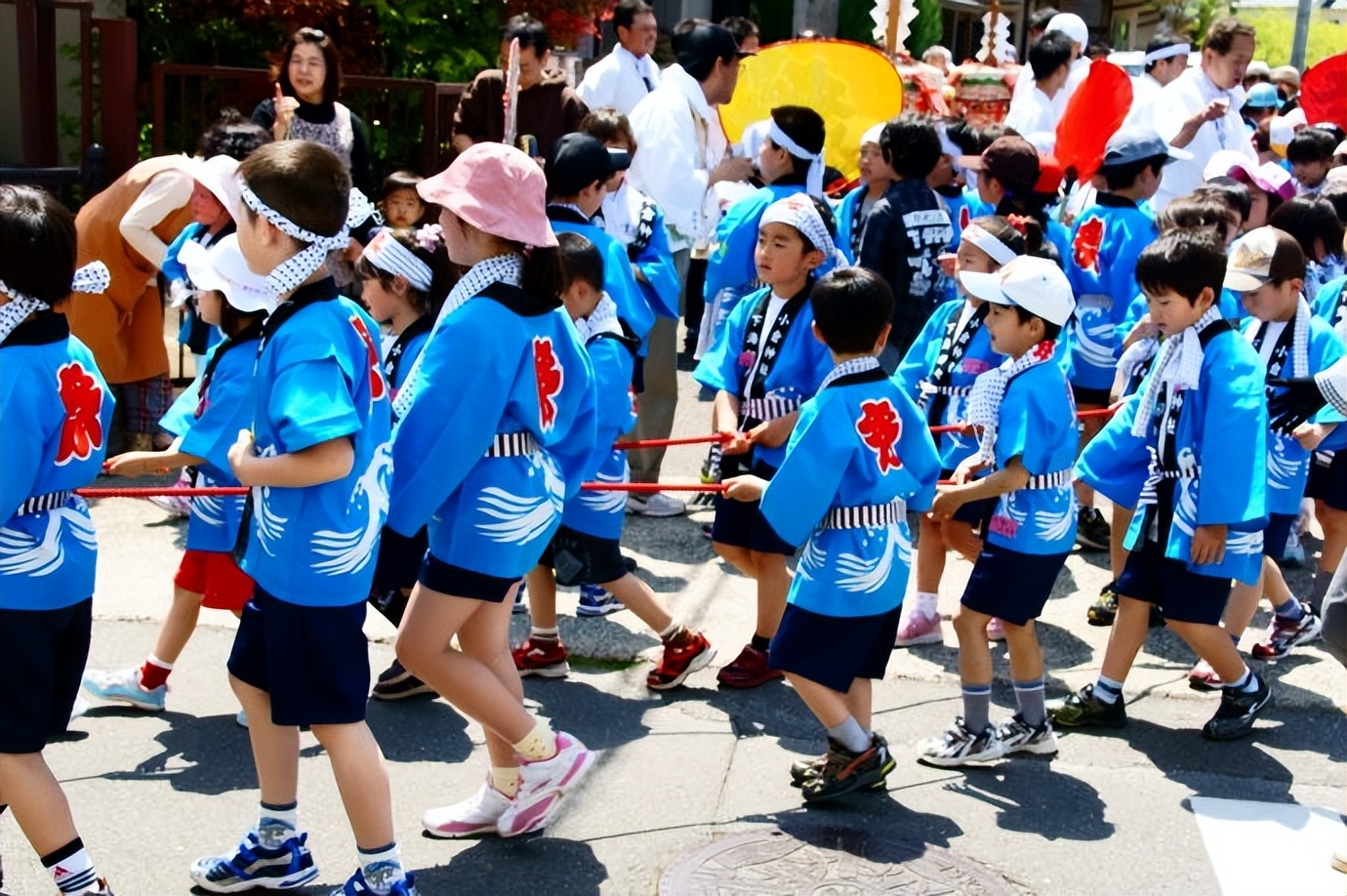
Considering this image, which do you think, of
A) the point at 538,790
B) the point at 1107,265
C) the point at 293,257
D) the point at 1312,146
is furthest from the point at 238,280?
the point at 1312,146

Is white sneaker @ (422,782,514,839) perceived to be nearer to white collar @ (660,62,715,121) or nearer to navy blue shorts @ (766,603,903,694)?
navy blue shorts @ (766,603,903,694)

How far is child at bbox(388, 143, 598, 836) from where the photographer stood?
366cm

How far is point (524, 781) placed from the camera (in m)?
3.93

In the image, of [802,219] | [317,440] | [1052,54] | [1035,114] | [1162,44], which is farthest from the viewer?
[1162,44]

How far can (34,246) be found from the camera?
334 cm

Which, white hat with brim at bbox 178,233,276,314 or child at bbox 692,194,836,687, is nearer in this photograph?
white hat with brim at bbox 178,233,276,314

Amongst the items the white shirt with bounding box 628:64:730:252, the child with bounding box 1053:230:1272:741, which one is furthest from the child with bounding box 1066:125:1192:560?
the white shirt with bounding box 628:64:730:252

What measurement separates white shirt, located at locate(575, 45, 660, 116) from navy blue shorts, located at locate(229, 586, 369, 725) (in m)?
5.92

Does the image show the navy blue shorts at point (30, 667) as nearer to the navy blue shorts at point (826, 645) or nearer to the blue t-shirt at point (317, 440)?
the blue t-shirt at point (317, 440)

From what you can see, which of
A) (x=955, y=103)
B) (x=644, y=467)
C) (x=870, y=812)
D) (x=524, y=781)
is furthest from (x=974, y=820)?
(x=955, y=103)

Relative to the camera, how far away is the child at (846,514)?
4.11 meters

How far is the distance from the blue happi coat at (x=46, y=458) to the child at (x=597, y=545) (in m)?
1.68

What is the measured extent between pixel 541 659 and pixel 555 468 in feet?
4.55

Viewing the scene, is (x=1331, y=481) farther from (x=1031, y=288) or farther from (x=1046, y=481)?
(x=1031, y=288)
